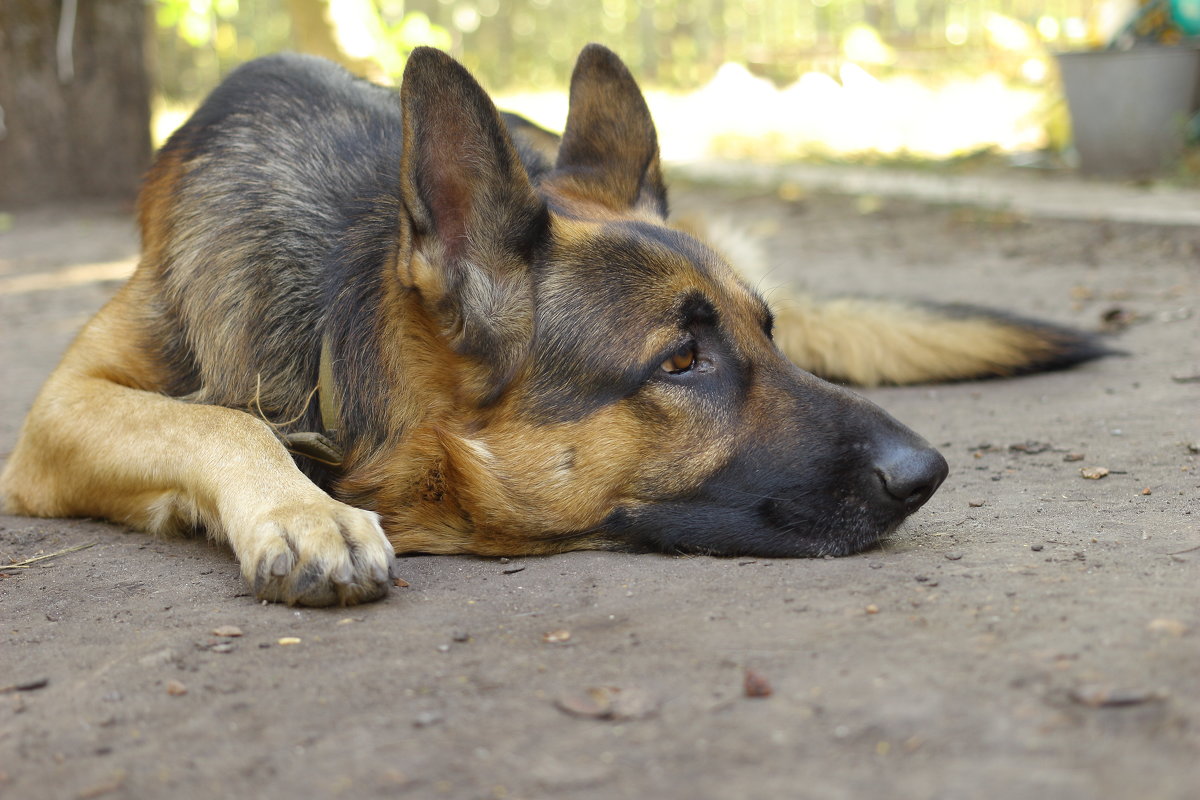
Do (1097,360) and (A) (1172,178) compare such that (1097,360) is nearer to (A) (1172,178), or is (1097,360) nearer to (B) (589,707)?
(B) (589,707)

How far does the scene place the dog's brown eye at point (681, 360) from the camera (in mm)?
3045

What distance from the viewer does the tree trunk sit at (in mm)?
9883

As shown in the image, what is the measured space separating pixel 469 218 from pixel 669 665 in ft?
4.49

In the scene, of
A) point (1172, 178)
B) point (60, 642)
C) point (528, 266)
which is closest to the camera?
point (60, 642)

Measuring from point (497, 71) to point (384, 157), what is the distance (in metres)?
22.0

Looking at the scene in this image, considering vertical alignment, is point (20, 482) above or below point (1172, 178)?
below

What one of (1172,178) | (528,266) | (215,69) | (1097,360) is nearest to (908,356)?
(1097,360)

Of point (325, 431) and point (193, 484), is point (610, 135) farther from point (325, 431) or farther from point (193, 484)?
point (193, 484)

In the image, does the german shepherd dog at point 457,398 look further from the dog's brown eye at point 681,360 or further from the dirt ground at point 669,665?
the dirt ground at point 669,665

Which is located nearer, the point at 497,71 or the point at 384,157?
the point at 384,157

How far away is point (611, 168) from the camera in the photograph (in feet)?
12.5

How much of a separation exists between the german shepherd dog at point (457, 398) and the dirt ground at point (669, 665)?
0.13 metres

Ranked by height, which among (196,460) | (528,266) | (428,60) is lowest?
(196,460)

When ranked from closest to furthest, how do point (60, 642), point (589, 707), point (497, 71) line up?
point (589, 707), point (60, 642), point (497, 71)
